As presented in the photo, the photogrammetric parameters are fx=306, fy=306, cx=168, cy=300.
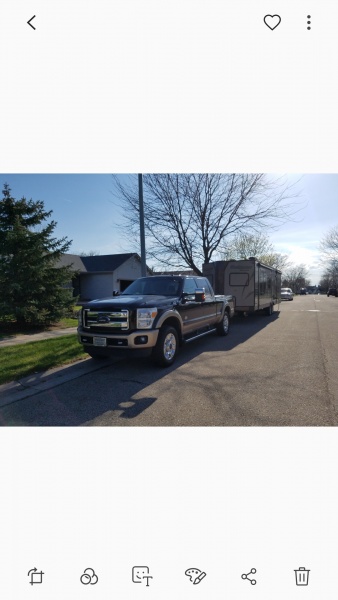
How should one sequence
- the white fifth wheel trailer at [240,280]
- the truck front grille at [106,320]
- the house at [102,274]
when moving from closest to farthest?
the truck front grille at [106,320] → the white fifth wheel trailer at [240,280] → the house at [102,274]

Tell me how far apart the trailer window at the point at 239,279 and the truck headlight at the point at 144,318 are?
7740mm

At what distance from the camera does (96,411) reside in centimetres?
385

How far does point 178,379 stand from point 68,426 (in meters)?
2.02

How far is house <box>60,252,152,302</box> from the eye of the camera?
2809cm

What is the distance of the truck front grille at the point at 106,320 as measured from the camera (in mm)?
5340

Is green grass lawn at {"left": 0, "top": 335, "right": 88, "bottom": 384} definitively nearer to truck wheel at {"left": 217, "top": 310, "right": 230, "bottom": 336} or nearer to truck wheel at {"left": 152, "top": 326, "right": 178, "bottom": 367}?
truck wheel at {"left": 152, "top": 326, "right": 178, "bottom": 367}

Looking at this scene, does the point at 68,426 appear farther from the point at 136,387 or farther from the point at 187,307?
the point at 187,307

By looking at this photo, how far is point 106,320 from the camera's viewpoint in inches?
216

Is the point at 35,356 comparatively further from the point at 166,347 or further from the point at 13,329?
the point at 13,329

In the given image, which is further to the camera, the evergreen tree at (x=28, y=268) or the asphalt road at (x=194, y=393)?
the evergreen tree at (x=28, y=268)

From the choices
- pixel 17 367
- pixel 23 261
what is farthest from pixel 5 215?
pixel 17 367

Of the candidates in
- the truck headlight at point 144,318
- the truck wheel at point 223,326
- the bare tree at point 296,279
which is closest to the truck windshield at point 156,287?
the truck headlight at point 144,318

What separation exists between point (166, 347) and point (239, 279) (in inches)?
298

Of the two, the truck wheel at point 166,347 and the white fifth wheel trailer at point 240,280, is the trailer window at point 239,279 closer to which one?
the white fifth wheel trailer at point 240,280
